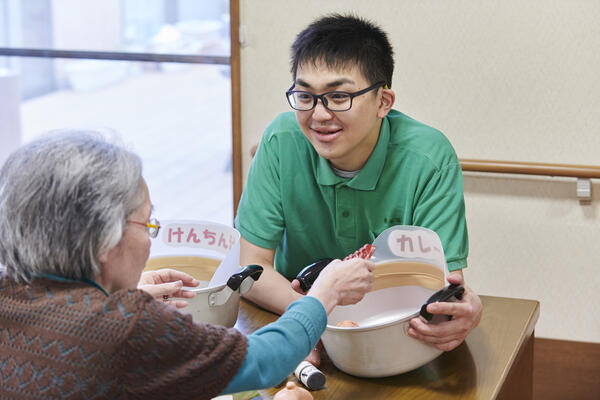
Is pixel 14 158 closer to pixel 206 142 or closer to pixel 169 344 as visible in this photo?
pixel 169 344

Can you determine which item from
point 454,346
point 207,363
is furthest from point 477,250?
point 207,363

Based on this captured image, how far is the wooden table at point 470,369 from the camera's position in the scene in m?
1.38

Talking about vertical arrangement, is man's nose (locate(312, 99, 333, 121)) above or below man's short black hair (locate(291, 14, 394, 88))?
below

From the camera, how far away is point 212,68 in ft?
10.1

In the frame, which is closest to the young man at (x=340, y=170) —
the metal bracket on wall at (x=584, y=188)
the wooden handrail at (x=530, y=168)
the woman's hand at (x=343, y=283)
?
the woman's hand at (x=343, y=283)

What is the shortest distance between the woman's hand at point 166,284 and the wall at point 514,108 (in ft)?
4.69

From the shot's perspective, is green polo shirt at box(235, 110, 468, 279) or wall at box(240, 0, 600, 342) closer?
green polo shirt at box(235, 110, 468, 279)

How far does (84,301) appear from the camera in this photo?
3.50 feet

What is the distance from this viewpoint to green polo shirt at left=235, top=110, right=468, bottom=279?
A: 180 cm

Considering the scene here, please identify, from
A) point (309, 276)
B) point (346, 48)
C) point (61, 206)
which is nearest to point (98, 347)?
point (61, 206)

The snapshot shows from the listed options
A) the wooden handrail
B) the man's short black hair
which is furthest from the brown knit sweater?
the wooden handrail

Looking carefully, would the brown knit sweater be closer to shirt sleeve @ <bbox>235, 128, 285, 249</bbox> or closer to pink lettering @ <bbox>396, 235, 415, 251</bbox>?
pink lettering @ <bbox>396, 235, 415, 251</bbox>

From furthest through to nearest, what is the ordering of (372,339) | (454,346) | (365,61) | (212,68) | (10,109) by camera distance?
(10,109)
(212,68)
(365,61)
(454,346)
(372,339)

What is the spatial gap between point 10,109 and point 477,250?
7.33 ft
